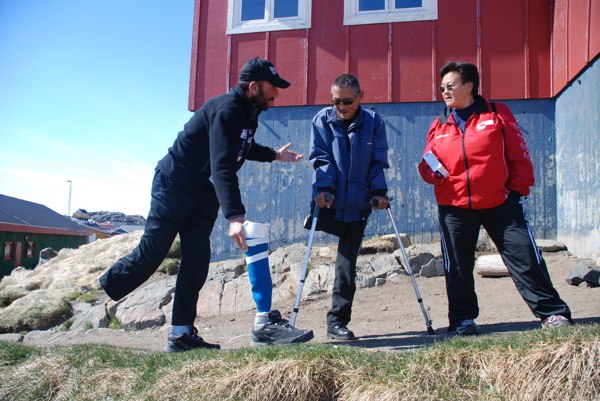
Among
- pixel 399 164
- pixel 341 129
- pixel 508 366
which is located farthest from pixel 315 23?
pixel 508 366

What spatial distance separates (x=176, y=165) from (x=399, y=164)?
17.9ft

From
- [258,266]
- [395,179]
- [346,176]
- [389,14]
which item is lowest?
[258,266]

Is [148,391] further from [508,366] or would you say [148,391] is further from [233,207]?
[508,366]

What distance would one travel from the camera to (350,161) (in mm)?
4477

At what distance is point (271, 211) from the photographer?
916 cm

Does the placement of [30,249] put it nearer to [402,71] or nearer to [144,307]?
[144,307]

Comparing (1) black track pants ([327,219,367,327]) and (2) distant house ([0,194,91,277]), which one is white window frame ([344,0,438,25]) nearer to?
(1) black track pants ([327,219,367,327])

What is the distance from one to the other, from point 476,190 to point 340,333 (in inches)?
60.7

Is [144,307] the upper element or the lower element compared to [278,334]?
lower

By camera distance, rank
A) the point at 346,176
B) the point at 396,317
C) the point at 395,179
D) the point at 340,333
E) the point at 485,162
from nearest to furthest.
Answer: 1. the point at 485,162
2. the point at 340,333
3. the point at 346,176
4. the point at 396,317
5. the point at 395,179

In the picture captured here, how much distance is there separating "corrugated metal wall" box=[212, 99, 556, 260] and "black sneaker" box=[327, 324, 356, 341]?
4509 mm

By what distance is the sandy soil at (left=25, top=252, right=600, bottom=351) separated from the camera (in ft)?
14.7

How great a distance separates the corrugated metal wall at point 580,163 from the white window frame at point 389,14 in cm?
251

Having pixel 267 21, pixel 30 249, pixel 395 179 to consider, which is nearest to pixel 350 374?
pixel 395 179
